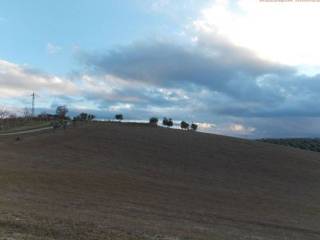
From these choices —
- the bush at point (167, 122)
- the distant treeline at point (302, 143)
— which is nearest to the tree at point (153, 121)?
the bush at point (167, 122)

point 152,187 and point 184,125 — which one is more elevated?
point 184,125

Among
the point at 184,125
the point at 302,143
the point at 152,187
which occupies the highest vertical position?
the point at 184,125

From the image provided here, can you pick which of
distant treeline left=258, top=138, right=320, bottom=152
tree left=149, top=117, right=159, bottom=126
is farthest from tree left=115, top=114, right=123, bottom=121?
distant treeline left=258, top=138, right=320, bottom=152

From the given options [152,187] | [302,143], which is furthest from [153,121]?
[152,187]

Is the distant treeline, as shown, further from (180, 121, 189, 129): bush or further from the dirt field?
the dirt field

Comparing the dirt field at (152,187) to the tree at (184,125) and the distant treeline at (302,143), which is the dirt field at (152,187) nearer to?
the tree at (184,125)

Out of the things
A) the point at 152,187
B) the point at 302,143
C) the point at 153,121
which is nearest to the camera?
the point at 152,187

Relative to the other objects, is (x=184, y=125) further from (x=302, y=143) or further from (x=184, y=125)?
(x=302, y=143)

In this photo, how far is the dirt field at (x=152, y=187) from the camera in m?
14.7

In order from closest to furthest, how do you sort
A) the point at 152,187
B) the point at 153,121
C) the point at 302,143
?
the point at 152,187 < the point at 153,121 < the point at 302,143

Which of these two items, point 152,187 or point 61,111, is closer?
point 152,187

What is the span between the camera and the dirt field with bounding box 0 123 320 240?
48.4 ft

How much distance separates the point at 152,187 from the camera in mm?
30266

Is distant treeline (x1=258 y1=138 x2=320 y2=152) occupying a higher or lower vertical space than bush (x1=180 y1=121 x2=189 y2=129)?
lower
